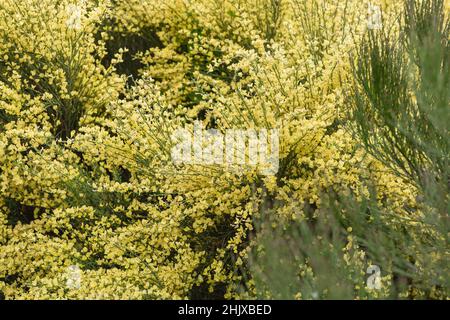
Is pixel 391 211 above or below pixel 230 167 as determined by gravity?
below

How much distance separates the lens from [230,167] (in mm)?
6281

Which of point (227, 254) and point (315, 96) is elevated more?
point (315, 96)

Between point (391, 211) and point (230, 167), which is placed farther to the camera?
point (230, 167)

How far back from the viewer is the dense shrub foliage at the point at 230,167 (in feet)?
17.5

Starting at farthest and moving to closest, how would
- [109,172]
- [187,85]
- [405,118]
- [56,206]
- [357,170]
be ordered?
[187,85]
[109,172]
[56,206]
[357,170]
[405,118]

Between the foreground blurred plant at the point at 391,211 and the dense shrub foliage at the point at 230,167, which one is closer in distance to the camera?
the foreground blurred plant at the point at 391,211

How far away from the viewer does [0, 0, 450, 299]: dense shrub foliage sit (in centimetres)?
534

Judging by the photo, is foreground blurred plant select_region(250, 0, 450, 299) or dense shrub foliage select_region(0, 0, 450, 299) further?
dense shrub foliage select_region(0, 0, 450, 299)

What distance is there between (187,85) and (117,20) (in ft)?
3.58

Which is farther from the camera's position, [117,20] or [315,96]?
[117,20]

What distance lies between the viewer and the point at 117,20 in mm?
9414

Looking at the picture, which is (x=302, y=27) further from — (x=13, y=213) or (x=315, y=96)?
(x=13, y=213)
